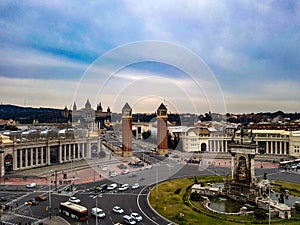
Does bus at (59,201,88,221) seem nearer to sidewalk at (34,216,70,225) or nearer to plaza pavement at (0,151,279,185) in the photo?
sidewalk at (34,216,70,225)

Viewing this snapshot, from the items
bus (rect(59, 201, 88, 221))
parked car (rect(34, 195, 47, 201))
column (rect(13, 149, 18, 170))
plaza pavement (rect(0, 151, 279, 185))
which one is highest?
column (rect(13, 149, 18, 170))

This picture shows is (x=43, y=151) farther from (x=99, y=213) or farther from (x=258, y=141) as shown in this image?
(x=258, y=141)

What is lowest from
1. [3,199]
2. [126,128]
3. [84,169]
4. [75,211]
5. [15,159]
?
[84,169]

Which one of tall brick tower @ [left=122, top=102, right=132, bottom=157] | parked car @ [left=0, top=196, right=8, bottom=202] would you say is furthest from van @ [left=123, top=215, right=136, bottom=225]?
tall brick tower @ [left=122, top=102, right=132, bottom=157]

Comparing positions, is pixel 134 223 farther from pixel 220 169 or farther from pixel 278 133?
pixel 278 133

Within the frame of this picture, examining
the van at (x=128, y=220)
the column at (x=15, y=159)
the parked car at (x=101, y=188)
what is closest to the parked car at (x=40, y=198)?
the parked car at (x=101, y=188)

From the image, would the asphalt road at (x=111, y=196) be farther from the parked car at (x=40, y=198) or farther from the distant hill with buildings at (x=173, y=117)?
the distant hill with buildings at (x=173, y=117)

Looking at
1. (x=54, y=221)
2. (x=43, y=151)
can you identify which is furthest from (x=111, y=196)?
(x=43, y=151)

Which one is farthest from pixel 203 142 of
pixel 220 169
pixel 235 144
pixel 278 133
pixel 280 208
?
pixel 280 208
